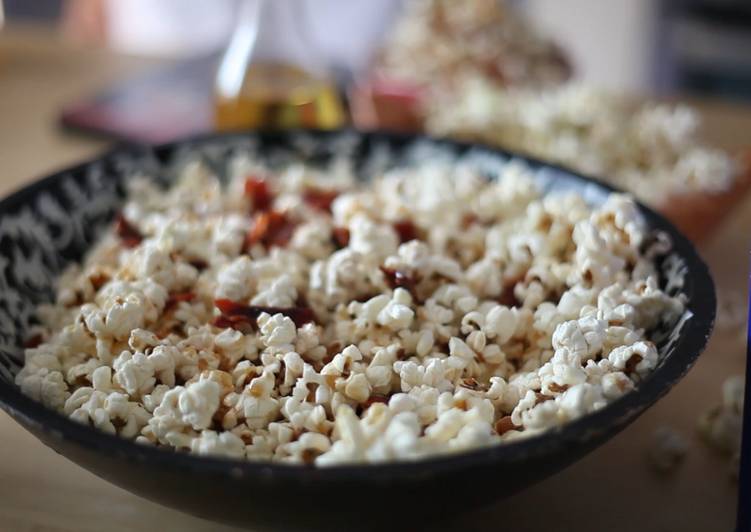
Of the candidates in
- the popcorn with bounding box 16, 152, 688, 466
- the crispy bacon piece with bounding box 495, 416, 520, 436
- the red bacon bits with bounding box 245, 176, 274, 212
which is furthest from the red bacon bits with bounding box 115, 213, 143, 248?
the crispy bacon piece with bounding box 495, 416, 520, 436

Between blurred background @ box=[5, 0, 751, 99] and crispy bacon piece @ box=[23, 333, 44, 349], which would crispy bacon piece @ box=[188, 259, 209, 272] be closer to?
crispy bacon piece @ box=[23, 333, 44, 349]

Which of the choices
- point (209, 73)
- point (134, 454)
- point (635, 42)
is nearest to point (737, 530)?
point (134, 454)

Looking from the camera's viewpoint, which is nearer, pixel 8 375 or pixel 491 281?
pixel 8 375

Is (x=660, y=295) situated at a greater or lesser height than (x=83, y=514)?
greater

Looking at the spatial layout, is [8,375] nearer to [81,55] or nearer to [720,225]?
[720,225]

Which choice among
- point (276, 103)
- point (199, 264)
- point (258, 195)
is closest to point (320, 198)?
point (258, 195)

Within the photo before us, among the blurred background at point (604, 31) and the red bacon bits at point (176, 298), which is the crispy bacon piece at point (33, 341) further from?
the blurred background at point (604, 31)

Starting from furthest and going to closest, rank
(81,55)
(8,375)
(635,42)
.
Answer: (635,42) → (81,55) → (8,375)
